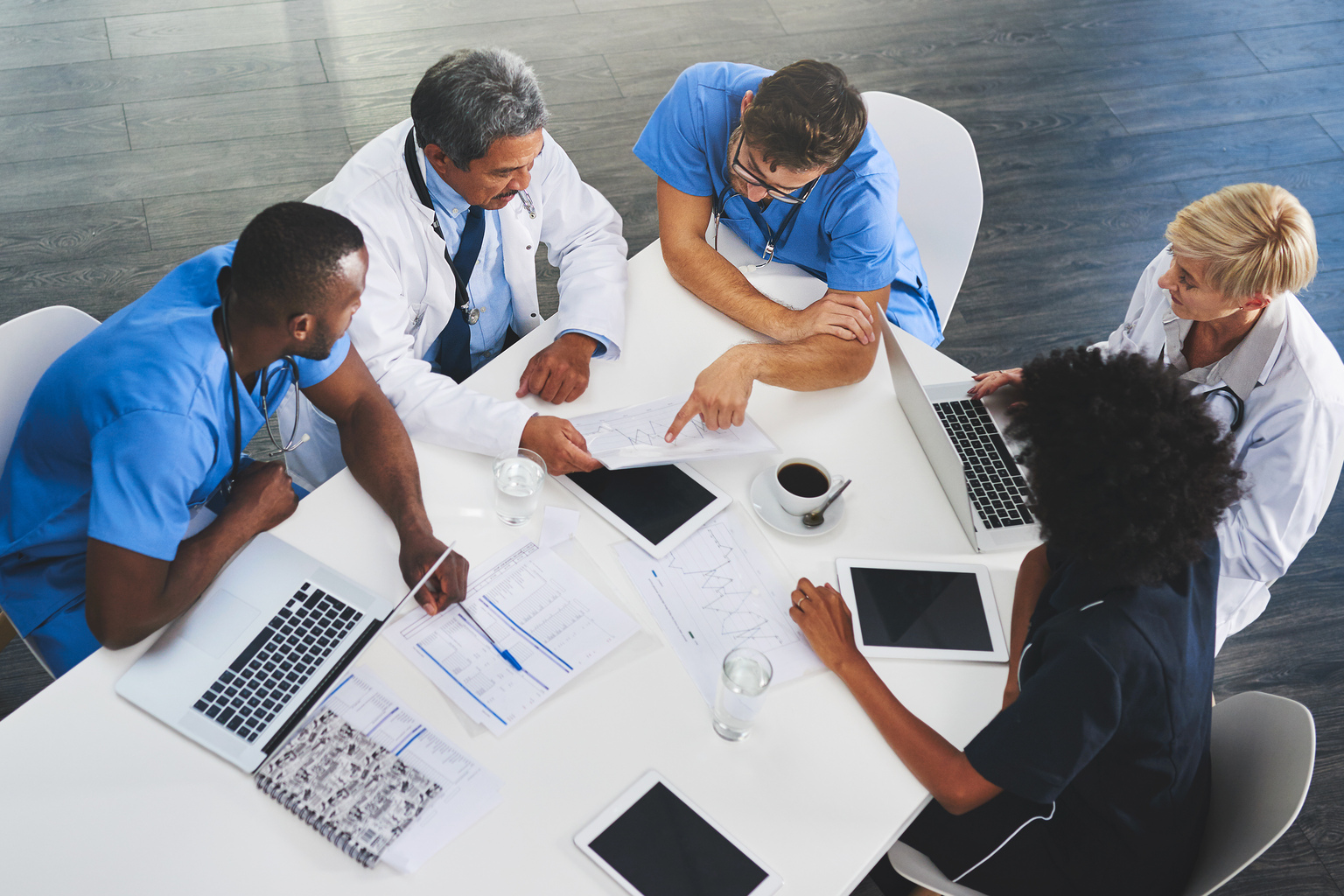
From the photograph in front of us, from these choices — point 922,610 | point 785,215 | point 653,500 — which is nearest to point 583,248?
point 785,215

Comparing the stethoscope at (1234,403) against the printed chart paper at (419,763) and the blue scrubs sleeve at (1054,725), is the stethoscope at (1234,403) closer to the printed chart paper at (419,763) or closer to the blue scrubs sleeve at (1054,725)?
the blue scrubs sleeve at (1054,725)

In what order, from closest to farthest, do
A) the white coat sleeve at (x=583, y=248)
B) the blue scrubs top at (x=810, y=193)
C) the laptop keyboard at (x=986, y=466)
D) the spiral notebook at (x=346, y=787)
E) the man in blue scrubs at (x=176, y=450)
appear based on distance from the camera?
the spiral notebook at (x=346, y=787) → the man in blue scrubs at (x=176, y=450) → the laptop keyboard at (x=986, y=466) → the white coat sleeve at (x=583, y=248) → the blue scrubs top at (x=810, y=193)

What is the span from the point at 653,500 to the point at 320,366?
2.09ft

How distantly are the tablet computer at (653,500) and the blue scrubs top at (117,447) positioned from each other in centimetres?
55

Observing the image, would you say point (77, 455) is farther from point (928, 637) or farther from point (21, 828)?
point (928, 637)

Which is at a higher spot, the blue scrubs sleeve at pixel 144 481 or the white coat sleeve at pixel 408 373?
the blue scrubs sleeve at pixel 144 481

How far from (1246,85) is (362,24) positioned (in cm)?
371

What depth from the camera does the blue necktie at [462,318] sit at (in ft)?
6.66

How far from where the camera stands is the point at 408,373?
186 centimetres

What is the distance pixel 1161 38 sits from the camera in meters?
4.36

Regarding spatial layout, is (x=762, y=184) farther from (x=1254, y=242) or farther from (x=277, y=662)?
(x=277, y=662)

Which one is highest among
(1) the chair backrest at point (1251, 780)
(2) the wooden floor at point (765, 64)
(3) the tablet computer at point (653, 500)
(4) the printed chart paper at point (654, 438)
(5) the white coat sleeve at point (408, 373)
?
(5) the white coat sleeve at point (408, 373)

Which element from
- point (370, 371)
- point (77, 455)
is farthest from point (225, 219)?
point (77, 455)

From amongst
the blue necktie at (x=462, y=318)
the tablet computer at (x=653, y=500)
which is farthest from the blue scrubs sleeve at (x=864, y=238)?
the blue necktie at (x=462, y=318)
